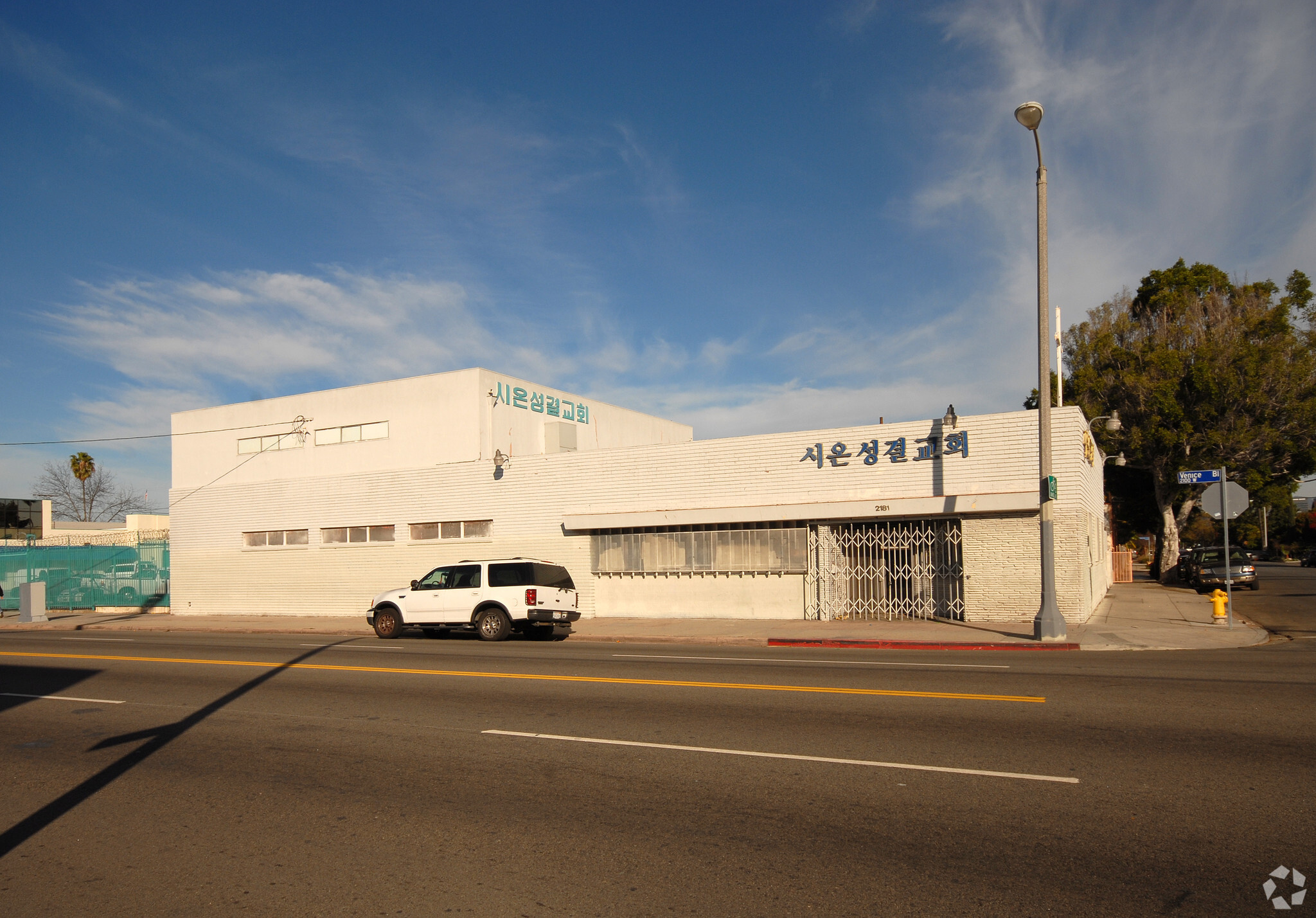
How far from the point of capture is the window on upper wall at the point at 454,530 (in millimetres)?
26688

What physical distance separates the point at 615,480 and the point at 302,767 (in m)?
17.3

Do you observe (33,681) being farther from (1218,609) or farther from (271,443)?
(1218,609)

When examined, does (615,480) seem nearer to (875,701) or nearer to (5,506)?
(875,701)

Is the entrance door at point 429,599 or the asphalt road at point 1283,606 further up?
the entrance door at point 429,599

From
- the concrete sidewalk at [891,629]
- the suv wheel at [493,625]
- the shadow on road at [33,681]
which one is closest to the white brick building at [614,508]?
the concrete sidewalk at [891,629]

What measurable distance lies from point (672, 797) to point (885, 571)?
16092 mm

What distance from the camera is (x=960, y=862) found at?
5.08 meters

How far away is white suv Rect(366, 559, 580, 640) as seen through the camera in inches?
772

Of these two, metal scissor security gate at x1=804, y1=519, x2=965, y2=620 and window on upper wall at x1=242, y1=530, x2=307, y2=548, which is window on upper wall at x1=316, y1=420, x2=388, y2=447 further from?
metal scissor security gate at x1=804, y1=519, x2=965, y2=620

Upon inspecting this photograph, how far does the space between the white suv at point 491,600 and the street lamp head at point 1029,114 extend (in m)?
13.2

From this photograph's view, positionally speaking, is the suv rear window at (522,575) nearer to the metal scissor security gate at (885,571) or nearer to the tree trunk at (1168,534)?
the metal scissor security gate at (885,571)

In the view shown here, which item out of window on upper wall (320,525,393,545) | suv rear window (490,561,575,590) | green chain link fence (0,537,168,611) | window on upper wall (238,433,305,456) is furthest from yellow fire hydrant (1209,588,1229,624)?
green chain link fence (0,537,168,611)

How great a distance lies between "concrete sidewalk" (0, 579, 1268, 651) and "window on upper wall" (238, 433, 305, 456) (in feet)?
22.4

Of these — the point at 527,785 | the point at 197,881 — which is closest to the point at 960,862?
the point at 527,785
